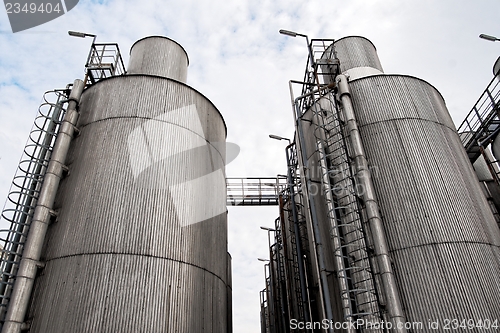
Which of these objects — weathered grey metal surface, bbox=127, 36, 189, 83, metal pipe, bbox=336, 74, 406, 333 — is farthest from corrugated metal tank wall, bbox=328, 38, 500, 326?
weathered grey metal surface, bbox=127, 36, 189, 83

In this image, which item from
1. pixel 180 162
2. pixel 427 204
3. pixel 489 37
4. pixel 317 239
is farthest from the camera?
pixel 489 37

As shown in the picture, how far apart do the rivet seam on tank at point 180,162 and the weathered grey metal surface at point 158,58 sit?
10.8 ft

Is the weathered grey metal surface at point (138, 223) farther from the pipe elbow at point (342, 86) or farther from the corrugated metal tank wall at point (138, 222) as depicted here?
the pipe elbow at point (342, 86)

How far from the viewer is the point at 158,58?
57.9ft

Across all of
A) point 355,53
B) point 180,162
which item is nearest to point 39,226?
point 180,162

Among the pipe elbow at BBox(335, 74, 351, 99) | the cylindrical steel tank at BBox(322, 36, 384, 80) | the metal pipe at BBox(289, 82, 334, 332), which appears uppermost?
the cylindrical steel tank at BBox(322, 36, 384, 80)

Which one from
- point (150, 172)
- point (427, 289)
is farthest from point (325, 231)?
point (150, 172)

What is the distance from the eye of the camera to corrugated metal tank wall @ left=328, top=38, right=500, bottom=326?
412 inches

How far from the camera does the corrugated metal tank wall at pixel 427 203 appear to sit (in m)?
→ 10.5

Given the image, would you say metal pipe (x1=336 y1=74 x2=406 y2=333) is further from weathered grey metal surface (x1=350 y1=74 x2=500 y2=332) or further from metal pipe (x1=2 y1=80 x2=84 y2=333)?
metal pipe (x1=2 y1=80 x2=84 y2=333)

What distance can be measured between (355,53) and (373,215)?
927 centimetres

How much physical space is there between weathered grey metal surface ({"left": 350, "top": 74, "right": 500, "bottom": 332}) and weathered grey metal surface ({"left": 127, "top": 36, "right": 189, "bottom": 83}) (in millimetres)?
8682

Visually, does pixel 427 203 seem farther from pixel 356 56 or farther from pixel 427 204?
pixel 356 56

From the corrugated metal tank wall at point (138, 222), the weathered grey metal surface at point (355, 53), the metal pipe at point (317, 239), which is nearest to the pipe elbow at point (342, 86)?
the metal pipe at point (317, 239)
